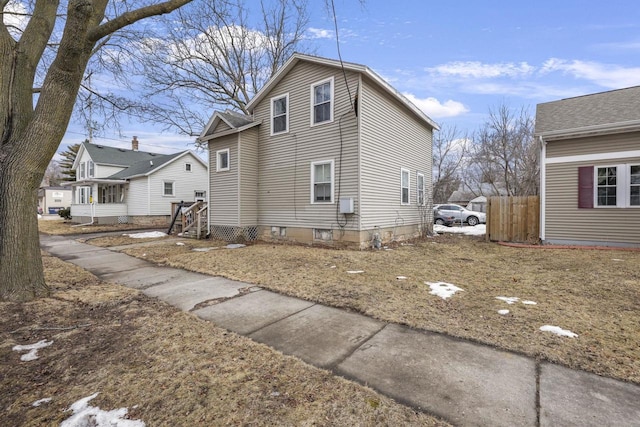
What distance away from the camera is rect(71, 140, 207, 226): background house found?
2095 centimetres

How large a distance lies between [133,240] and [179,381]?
40.1 ft

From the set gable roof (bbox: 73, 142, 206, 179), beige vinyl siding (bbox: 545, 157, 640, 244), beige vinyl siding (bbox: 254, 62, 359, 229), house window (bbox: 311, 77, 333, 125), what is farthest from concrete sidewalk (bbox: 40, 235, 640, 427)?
gable roof (bbox: 73, 142, 206, 179)

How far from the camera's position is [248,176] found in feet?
37.6

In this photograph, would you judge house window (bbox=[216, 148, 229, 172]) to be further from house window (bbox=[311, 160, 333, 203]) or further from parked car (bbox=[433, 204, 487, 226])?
parked car (bbox=[433, 204, 487, 226])

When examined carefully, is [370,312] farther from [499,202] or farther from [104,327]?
[499,202]

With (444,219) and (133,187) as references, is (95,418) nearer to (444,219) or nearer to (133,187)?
(444,219)

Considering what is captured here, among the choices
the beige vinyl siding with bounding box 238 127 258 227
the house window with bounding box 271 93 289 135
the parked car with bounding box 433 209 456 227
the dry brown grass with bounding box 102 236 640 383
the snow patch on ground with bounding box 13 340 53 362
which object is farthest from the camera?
the parked car with bounding box 433 209 456 227

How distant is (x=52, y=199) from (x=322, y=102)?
58473 millimetres

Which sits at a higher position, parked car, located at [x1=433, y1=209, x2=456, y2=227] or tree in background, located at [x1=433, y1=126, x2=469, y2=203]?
tree in background, located at [x1=433, y1=126, x2=469, y2=203]

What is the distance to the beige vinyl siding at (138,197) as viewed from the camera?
20844 millimetres

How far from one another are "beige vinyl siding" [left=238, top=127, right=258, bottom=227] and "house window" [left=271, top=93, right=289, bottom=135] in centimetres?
91

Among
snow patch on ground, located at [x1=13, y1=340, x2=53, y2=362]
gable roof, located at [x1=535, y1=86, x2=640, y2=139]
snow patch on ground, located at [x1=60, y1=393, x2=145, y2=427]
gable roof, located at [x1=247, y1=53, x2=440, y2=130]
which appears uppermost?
gable roof, located at [x1=247, y1=53, x2=440, y2=130]

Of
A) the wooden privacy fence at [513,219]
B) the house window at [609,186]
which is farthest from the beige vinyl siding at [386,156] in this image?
the house window at [609,186]

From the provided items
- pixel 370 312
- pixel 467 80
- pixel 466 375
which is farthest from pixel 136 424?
pixel 467 80
